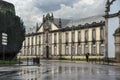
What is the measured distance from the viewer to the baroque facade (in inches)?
3393

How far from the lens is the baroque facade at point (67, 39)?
86.2m

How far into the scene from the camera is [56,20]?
11019 centimetres

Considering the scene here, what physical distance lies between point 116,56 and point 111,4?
38.3 feet

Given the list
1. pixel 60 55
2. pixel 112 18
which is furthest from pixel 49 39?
pixel 112 18

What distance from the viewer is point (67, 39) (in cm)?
9919

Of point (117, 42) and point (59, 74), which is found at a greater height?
point (117, 42)

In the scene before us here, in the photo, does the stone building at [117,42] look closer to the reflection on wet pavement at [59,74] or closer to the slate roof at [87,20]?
the slate roof at [87,20]

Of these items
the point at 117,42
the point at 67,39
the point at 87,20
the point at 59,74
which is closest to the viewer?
the point at 59,74

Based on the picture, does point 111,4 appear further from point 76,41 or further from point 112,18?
point 76,41

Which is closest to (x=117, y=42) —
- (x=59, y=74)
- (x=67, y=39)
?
(x=67, y=39)

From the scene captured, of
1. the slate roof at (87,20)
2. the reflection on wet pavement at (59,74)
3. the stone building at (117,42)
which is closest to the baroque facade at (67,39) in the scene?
the slate roof at (87,20)

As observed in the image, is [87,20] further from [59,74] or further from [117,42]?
[59,74]

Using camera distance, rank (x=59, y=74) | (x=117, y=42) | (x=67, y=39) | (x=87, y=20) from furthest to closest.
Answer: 1. (x=67, y=39)
2. (x=87, y=20)
3. (x=117, y=42)
4. (x=59, y=74)

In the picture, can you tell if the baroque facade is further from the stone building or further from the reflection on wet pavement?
the reflection on wet pavement
